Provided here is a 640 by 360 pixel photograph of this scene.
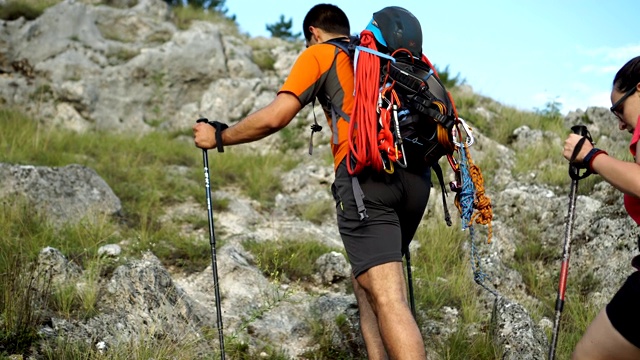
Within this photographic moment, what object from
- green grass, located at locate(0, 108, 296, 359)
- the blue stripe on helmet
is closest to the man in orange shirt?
the blue stripe on helmet

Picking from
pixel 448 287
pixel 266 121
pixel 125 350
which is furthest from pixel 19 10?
pixel 266 121

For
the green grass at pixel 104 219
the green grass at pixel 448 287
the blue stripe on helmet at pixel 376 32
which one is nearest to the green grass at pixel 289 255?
the green grass at pixel 104 219

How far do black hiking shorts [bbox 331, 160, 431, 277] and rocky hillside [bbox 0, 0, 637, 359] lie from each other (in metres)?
1.66

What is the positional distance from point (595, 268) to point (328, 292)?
2.89m

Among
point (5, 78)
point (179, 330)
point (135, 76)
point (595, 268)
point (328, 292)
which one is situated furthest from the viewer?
point (135, 76)

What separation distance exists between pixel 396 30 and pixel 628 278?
181cm

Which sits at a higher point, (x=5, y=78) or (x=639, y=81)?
(x=639, y=81)

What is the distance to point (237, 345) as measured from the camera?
495 cm

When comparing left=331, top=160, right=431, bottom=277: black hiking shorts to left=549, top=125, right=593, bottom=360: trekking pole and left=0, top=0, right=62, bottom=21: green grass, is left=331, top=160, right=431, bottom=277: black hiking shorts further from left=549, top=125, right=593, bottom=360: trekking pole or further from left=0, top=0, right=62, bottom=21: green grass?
left=0, top=0, right=62, bottom=21: green grass

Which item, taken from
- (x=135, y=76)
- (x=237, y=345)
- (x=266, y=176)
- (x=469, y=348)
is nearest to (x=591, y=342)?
(x=469, y=348)

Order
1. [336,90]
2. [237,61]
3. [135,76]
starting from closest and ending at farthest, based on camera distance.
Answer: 1. [336,90]
2. [135,76]
3. [237,61]

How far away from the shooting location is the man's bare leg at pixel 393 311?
3.38 metres

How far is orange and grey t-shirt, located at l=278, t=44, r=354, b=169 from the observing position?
3.68m

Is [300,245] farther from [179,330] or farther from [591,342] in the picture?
[591,342]
